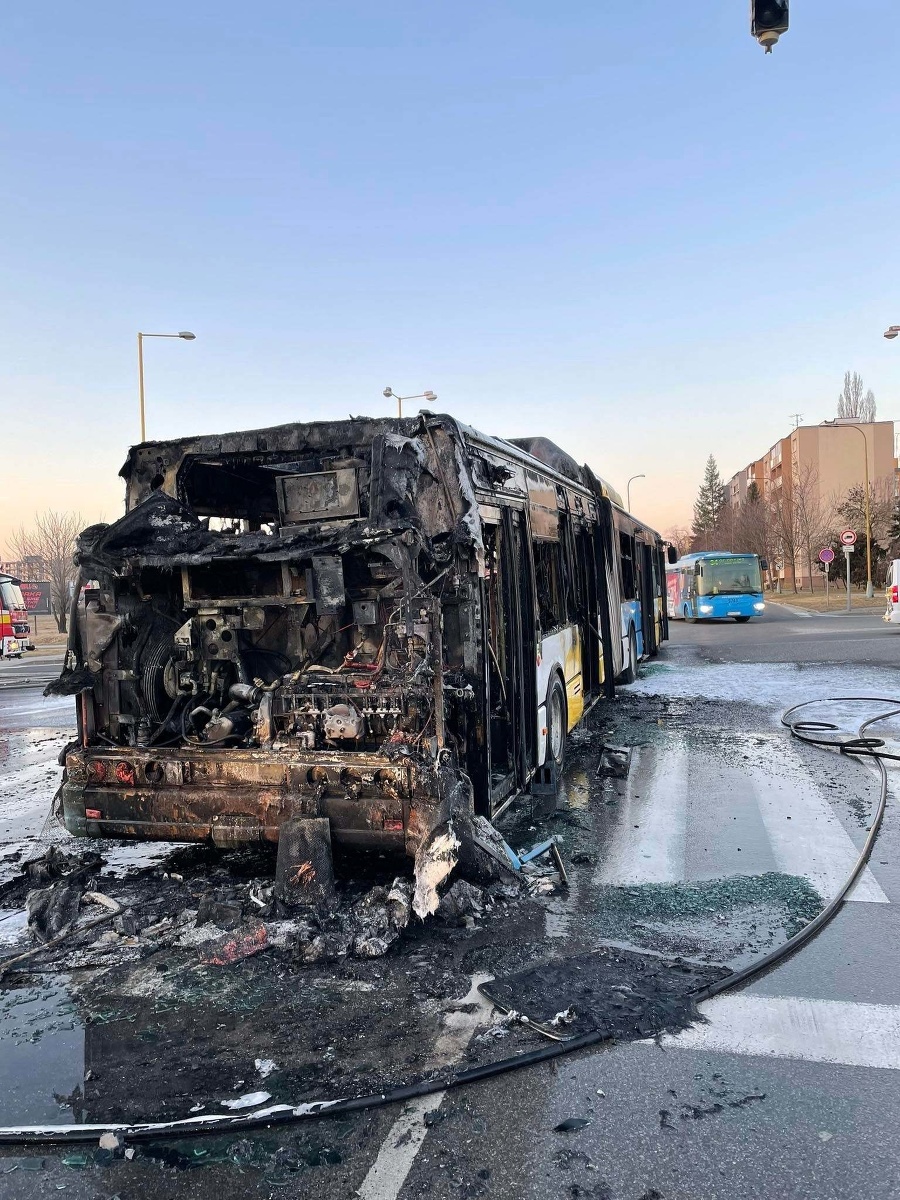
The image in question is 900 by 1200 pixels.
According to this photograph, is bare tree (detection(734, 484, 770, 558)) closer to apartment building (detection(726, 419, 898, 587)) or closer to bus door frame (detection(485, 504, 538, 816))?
apartment building (detection(726, 419, 898, 587))

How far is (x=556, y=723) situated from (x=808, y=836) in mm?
2552

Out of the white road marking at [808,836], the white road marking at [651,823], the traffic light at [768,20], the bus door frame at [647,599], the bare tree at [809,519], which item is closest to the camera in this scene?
the white road marking at [808,836]

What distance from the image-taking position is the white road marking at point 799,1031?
11.4 feet

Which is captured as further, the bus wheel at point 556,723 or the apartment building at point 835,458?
the apartment building at point 835,458

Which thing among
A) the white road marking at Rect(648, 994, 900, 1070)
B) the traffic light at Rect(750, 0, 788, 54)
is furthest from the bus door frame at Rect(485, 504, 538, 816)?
the traffic light at Rect(750, 0, 788, 54)

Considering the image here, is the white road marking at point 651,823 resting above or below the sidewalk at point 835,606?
above

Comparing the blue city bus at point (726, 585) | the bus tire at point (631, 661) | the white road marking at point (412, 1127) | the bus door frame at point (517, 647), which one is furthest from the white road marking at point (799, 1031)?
the blue city bus at point (726, 585)

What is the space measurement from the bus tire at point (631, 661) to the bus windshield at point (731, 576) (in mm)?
17631

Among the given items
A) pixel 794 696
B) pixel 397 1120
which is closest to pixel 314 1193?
pixel 397 1120

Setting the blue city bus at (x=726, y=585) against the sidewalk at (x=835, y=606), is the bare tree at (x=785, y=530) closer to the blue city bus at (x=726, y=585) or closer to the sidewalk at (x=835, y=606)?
the sidewalk at (x=835, y=606)

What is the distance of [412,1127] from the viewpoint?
3.04 metres

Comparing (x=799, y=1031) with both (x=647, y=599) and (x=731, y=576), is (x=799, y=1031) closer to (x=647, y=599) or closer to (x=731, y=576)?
(x=647, y=599)

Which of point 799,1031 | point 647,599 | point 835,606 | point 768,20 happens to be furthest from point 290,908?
point 835,606

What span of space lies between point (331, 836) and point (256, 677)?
146 centimetres
